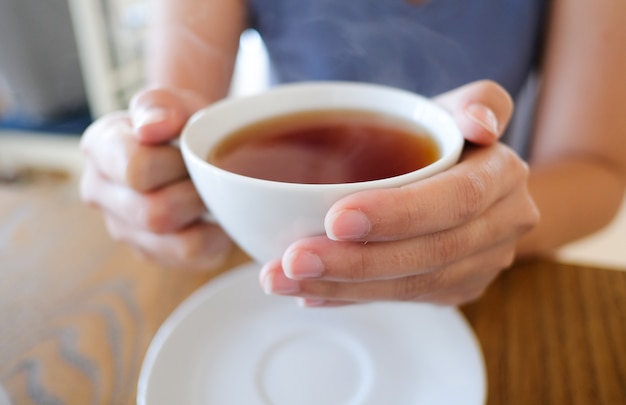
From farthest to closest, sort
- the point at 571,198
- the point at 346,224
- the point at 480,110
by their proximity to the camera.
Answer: the point at 571,198
the point at 480,110
the point at 346,224

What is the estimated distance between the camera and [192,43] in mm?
791

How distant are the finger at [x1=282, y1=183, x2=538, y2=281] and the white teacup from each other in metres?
0.02

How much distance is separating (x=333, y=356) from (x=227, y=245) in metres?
0.20

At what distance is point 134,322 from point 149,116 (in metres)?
0.22

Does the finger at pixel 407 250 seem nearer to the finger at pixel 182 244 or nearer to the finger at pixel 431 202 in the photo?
the finger at pixel 431 202

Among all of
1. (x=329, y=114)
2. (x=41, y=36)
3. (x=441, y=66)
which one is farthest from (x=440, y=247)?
(x=41, y=36)

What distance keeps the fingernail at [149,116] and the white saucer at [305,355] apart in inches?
7.7

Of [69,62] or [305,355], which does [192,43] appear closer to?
[305,355]

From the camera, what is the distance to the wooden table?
462 millimetres

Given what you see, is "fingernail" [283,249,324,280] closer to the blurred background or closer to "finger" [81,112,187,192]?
"finger" [81,112,187,192]

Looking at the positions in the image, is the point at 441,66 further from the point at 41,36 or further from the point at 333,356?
the point at 41,36

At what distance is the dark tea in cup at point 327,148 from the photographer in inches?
18.3

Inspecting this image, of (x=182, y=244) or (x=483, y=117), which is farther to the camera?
(x=182, y=244)

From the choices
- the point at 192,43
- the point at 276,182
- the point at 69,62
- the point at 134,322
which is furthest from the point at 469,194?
the point at 69,62
